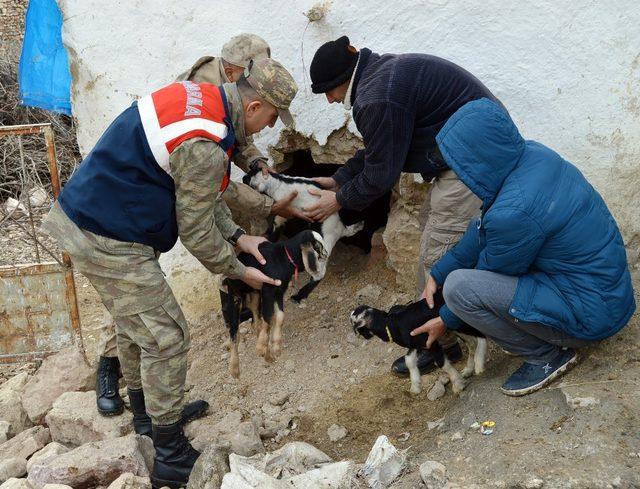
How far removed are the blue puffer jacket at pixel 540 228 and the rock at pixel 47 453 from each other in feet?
9.62

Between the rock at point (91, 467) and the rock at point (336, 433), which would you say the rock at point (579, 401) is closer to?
the rock at point (336, 433)

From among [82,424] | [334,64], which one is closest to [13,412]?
[82,424]

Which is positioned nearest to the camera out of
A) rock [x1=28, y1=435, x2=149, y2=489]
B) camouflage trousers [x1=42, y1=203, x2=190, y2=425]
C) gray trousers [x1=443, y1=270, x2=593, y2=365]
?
camouflage trousers [x1=42, y1=203, x2=190, y2=425]

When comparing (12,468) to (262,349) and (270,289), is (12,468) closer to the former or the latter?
(262,349)

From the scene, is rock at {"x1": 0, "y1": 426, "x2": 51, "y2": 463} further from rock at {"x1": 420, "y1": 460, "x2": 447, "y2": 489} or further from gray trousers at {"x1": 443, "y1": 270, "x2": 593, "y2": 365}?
gray trousers at {"x1": 443, "y1": 270, "x2": 593, "y2": 365}

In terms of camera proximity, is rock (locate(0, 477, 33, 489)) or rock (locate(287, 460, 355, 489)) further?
rock (locate(0, 477, 33, 489))

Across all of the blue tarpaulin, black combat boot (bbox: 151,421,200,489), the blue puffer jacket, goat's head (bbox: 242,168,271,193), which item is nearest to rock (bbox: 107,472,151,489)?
black combat boot (bbox: 151,421,200,489)

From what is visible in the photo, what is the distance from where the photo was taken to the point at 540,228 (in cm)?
339

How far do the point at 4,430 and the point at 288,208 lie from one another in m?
2.74

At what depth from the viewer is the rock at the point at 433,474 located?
10.6 ft

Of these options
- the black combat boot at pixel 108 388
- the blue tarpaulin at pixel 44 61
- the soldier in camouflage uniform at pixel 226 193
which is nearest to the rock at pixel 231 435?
the black combat boot at pixel 108 388

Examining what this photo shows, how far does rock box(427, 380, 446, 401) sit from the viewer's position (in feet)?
14.9

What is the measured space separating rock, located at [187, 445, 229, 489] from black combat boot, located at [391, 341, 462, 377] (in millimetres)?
1577

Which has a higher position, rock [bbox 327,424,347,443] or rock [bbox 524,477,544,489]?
rock [bbox 524,477,544,489]
